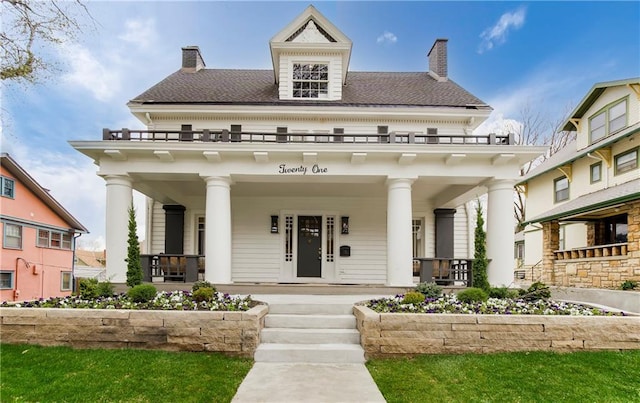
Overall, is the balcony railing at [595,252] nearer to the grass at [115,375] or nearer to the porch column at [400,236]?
the porch column at [400,236]

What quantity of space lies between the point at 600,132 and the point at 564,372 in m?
14.3

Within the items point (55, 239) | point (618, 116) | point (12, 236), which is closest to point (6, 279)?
point (12, 236)

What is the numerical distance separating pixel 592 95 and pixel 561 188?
4.50 m

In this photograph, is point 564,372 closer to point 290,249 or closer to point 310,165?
point 310,165

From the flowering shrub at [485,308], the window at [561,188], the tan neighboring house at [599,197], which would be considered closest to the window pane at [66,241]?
the flowering shrub at [485,308]

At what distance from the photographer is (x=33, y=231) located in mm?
20406

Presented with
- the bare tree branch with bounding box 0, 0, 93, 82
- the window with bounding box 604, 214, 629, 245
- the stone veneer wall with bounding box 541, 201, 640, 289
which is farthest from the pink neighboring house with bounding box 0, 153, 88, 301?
the window with bounding box 604, 214, 629, 245

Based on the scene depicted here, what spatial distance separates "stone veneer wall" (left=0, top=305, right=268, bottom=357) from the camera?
18.3 ft

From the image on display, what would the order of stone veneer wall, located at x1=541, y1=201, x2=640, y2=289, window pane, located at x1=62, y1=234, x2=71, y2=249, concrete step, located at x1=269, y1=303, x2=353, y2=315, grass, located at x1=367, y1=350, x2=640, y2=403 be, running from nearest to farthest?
grass, located at x1=367, y1=350, x2=640, y2=403 < concrete step, located at x1=269, y1=303, x2=353, y2=315 < stone veneer wall, located at x1=541, y1=201, x2=640, y2=289 < window pane, located at x1=62, y1=234, x2=71, y2=249

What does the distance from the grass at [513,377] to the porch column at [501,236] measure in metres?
4.07

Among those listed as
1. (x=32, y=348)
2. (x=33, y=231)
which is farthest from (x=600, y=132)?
(x=33, y=231)

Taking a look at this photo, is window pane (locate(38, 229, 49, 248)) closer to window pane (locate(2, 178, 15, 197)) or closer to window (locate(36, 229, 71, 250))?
window (locate(36, 229, 71, 250))

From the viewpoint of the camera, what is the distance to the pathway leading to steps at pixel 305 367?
4.32 meters

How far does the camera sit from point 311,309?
702cm
